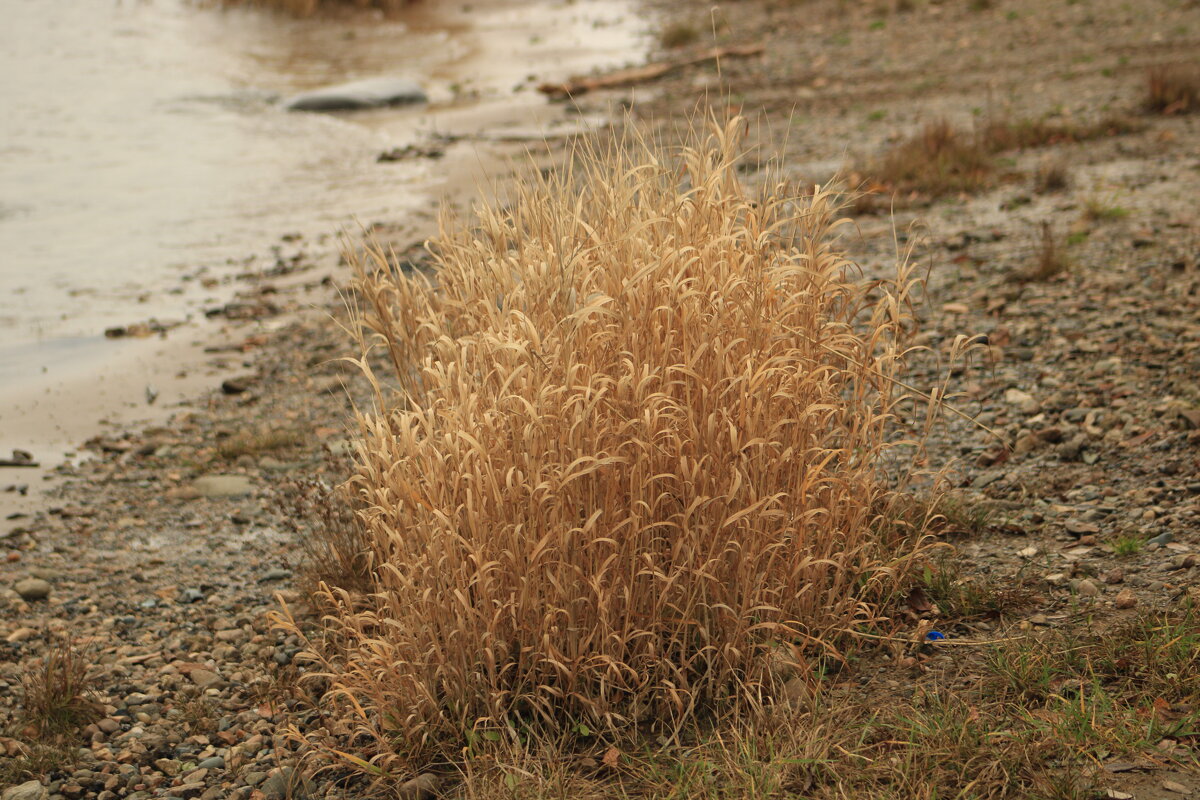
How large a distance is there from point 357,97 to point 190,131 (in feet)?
7.56

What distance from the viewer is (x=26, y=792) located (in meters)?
3.00

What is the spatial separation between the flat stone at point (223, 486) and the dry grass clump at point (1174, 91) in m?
8.17

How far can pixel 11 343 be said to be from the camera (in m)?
7.55

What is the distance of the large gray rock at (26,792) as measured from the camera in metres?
2.99

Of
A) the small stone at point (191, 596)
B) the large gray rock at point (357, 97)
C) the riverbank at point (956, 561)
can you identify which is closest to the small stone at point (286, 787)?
the riverbank at point (956, 561)

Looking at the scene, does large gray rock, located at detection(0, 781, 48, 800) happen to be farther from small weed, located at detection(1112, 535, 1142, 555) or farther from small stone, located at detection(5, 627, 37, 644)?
small weed, located at detection(1112, 535, 1142, 555)

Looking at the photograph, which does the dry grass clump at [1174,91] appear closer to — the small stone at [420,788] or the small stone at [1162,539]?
the small stone at [1162,539]

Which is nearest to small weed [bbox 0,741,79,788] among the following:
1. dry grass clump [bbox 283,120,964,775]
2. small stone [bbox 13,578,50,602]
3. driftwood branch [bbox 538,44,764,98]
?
dry grass clump [bbox 283,120,964,775]

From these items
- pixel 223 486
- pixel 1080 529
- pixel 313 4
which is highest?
pixel 313 4

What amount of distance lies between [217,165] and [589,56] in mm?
7091

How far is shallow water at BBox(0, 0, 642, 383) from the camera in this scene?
29.0 feet

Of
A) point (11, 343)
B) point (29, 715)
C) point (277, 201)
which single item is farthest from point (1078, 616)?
point (277, 201)

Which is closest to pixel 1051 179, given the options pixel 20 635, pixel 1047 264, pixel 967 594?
pixel 1047 264

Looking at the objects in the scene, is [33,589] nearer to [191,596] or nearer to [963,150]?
[191,596]
